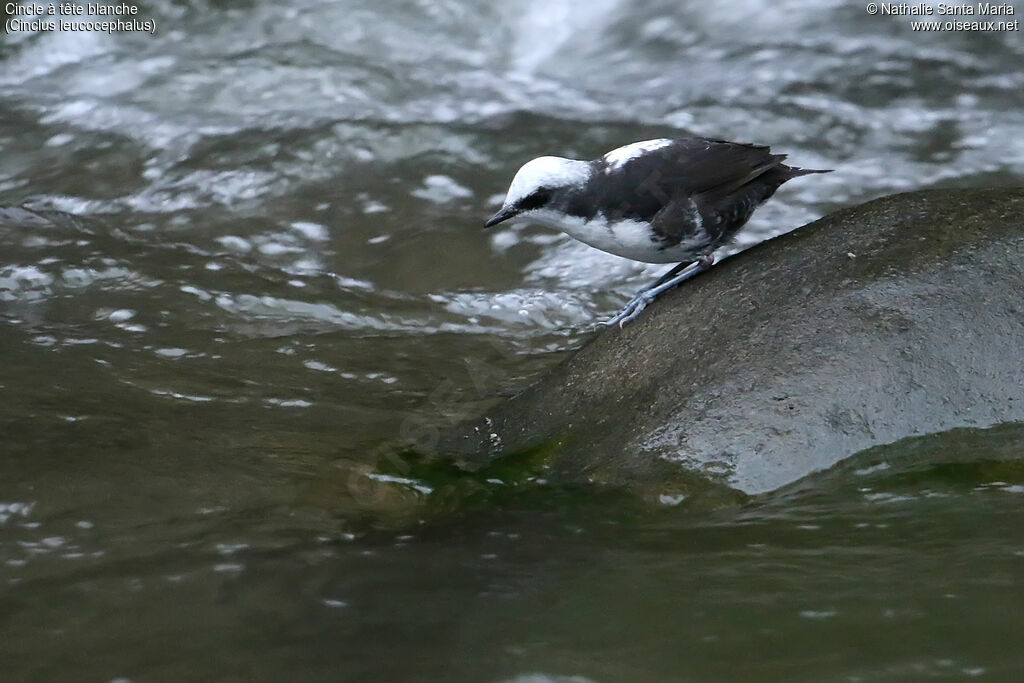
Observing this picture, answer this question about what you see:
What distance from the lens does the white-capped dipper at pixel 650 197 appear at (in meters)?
4.23

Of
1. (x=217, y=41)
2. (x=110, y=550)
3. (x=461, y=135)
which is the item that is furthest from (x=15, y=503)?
(x=217, y=41)

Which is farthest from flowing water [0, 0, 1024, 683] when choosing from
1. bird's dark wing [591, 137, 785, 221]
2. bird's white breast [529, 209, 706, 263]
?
bird's dark wing [591, 137, 785, 221]

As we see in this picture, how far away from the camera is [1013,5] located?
9234 mm

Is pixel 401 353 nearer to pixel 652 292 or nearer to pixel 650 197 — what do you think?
pixel 652 292

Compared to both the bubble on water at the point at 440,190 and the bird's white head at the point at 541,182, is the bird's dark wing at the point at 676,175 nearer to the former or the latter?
the bird's white head at the point at 541,182

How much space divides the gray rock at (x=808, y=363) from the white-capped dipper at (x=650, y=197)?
0.25m

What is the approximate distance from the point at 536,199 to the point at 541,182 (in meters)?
0.07

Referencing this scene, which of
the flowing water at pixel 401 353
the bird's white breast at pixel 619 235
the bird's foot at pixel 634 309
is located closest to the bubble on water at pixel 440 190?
the flowing water at pixel 401 353

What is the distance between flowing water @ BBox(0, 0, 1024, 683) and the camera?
2.79 m

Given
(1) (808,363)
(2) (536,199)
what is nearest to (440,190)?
(2) (536,199)

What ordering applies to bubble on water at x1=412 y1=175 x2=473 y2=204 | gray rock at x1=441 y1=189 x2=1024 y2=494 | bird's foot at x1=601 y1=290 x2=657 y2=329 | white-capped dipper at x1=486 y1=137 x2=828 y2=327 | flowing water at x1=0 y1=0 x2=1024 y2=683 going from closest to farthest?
flowing water at x1=0 y1=0 x2=1024 y2=683
gray rock at x1=441 y1=189 x2=1024 y2=494
white-capped dipper at x1=486 y1=137 x2=828 y2=327
bird's foot at x1=601 y1=290 x2=657 y2=329
bubble on water at x1=412 y1=175 x2=473 y2=204

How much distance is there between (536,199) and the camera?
4324 millimetres

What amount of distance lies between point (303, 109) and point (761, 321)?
5519 millimetres

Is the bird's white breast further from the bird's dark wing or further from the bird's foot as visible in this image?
the bird's foot
